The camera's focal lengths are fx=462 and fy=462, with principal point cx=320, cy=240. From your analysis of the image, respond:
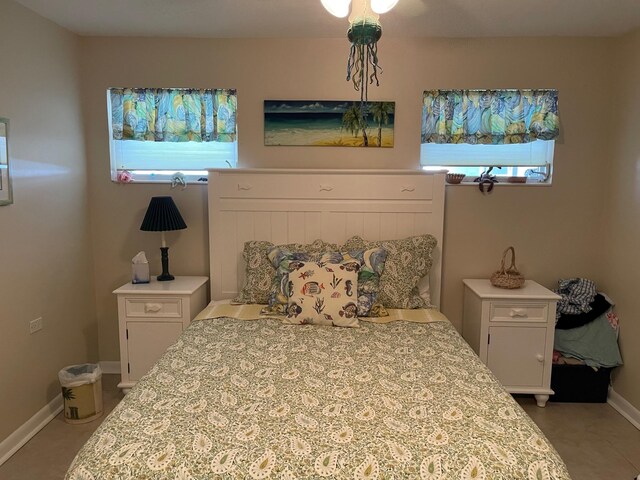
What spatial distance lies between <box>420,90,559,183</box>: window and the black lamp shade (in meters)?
1.79

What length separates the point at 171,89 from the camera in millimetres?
3250

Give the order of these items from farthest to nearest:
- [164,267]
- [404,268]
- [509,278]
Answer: [164,267]
[509,278]
[404,268]

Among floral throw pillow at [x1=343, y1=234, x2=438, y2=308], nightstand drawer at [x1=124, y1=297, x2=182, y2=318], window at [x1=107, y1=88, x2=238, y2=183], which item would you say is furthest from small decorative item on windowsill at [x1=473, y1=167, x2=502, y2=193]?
nightstand drawer at [x1=124, y1=297, x2=182, y2=318]

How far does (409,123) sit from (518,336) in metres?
1.60

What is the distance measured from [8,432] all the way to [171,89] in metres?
2.32

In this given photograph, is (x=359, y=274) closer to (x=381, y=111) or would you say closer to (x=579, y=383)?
(x=381, y=111)

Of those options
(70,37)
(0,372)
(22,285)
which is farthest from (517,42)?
(0,372)

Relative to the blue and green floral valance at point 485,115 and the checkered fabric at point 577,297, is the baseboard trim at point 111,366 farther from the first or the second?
the checkered fabric at point 577,297

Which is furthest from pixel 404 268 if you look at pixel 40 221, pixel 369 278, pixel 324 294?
pixel 40 221

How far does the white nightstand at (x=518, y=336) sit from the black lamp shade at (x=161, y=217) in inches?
80.7

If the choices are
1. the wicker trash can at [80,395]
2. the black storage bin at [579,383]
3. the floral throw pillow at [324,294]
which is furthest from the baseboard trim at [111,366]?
the black storage bin at [579,383]

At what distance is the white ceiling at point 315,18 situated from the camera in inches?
101

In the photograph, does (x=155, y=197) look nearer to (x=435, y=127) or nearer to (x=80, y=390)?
(x=80, y=390)

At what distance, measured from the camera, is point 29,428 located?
266 centimetres
